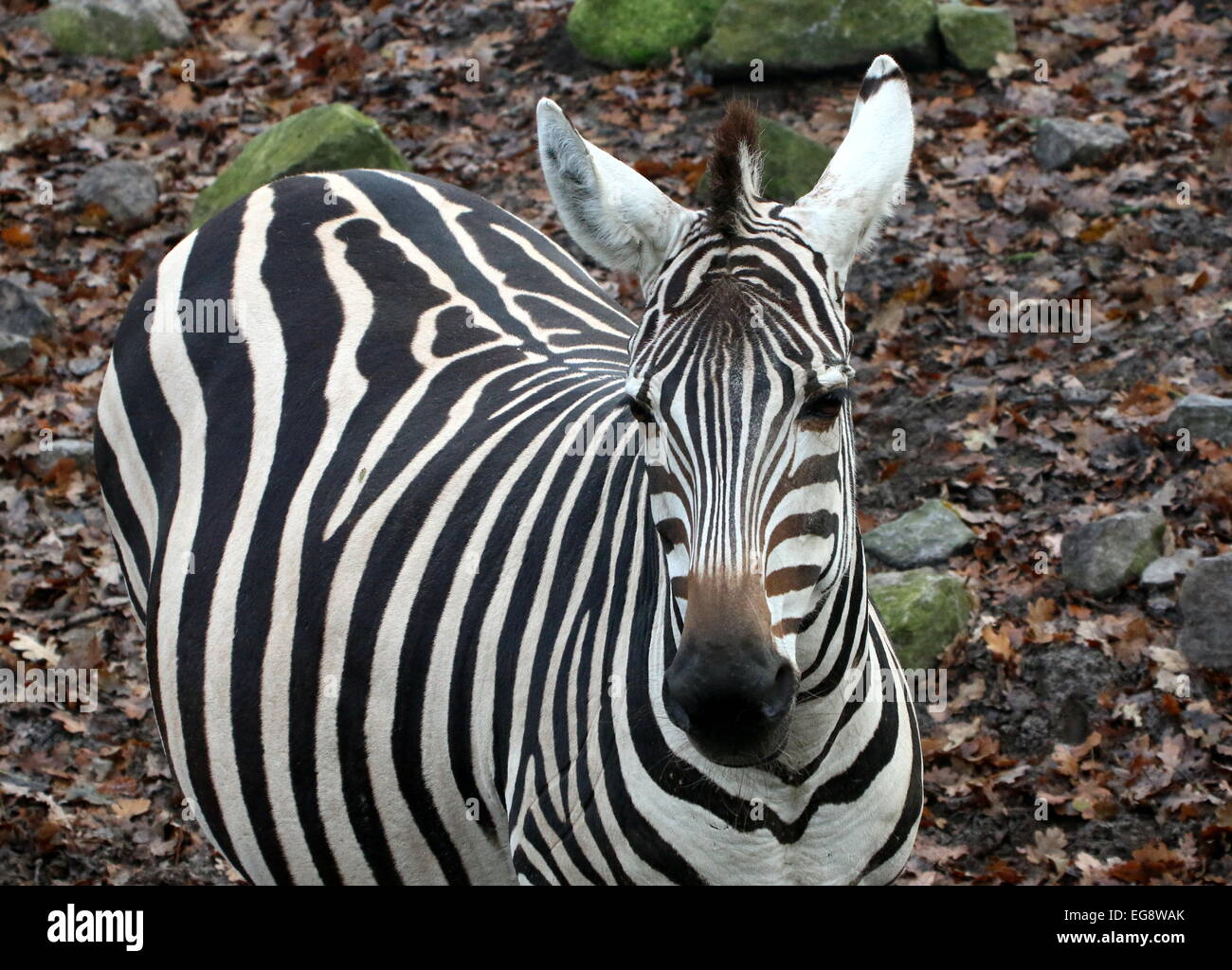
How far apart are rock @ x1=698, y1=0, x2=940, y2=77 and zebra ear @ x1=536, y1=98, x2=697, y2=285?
740cm

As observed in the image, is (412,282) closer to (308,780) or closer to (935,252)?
(308,780)

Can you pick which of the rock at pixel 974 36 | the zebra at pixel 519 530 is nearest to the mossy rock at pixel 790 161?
the rock at pixel 974 36

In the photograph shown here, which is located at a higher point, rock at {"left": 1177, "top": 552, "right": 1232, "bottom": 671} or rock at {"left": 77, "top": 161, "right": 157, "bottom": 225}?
rock at {"left": 77, "top": 161, "right": 157, "bottom": 225}

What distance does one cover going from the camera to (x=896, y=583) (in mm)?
5527

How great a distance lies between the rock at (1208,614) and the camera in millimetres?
4988

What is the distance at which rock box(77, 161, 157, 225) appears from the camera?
9602mm

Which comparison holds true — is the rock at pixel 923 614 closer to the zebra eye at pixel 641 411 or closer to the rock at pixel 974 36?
the zebra eye at pixel 641 411

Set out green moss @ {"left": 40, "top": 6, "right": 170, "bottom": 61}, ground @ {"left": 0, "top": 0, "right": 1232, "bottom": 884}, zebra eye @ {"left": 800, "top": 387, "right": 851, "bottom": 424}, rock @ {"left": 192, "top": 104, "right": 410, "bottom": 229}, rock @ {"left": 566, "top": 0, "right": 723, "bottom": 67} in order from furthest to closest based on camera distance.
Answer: green moss @ {"left": 40, "top": 6, "right": 170, "bottom": 61} → rock @ {"left": 566, "top": 0, "right": 723, "bottom": 67} → rock @ {"left": 192, "top": 104, "right": 410, "bottom": 229} → ground @ {"left": 0, "top": 0, "right": 1232, "bottom": 884} → zebra eye @ {"left": 800, "top": 387, "right": 851, "bottom": 424}

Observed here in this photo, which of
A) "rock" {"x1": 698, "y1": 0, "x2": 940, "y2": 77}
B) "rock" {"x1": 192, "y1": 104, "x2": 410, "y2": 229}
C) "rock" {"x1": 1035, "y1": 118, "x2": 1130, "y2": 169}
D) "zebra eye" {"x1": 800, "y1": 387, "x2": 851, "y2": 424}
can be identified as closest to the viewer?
"zebra eye" {"x1": 800, "y1": 387, "x2": 851, "y2": 424}

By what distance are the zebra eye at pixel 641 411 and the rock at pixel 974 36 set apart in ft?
26.1

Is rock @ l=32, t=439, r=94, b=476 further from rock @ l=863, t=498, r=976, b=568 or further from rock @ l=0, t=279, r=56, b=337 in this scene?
rock @ l=863, t=498, r=976, b=568

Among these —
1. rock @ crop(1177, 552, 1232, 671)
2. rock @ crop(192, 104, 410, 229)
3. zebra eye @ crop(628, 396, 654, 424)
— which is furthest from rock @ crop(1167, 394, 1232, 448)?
rock @ crop(192, 104, 410, 229)

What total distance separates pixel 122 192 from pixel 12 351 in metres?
2.00
